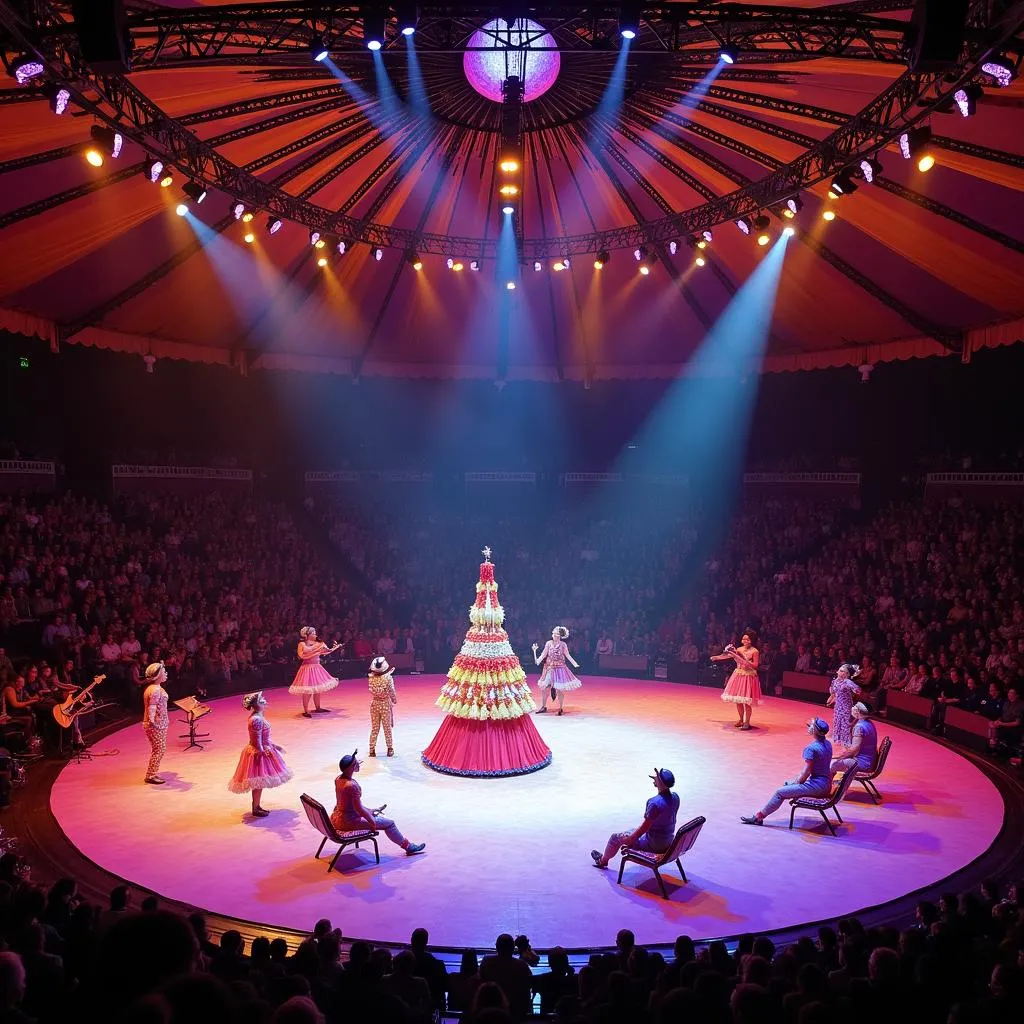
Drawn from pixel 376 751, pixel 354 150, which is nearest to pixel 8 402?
pixel 354 150

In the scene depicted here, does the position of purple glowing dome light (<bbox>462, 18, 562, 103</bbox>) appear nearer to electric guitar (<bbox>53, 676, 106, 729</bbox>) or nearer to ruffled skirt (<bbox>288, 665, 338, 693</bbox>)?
electric guitar (<bbox>53, 676, 106, 729</bbox>)

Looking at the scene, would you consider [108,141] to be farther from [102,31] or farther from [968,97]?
[968,97]

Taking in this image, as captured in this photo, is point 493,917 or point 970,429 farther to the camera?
point 970,429

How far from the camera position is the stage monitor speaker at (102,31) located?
7.22 metres

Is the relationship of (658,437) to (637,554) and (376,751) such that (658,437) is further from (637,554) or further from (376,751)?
(376,751)

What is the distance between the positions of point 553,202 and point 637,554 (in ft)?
37.7

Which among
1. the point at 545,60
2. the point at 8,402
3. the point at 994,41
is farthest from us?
the point at 8,402

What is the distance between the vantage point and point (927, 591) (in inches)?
731

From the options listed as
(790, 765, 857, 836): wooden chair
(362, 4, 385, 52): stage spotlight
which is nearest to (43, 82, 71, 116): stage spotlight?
(362, 4, 385, 52): stage spotlight

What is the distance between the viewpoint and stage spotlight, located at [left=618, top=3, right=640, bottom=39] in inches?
308

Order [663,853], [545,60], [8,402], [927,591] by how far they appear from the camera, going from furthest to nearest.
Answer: [8,402], [927,591], [545,60], [663,853]

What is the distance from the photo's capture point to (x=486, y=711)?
1250 cm

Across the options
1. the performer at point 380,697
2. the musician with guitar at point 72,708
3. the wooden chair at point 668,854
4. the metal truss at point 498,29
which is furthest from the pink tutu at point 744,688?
the musician with guitar at point 72,708


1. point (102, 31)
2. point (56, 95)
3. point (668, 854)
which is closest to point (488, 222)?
point (56, 95)
